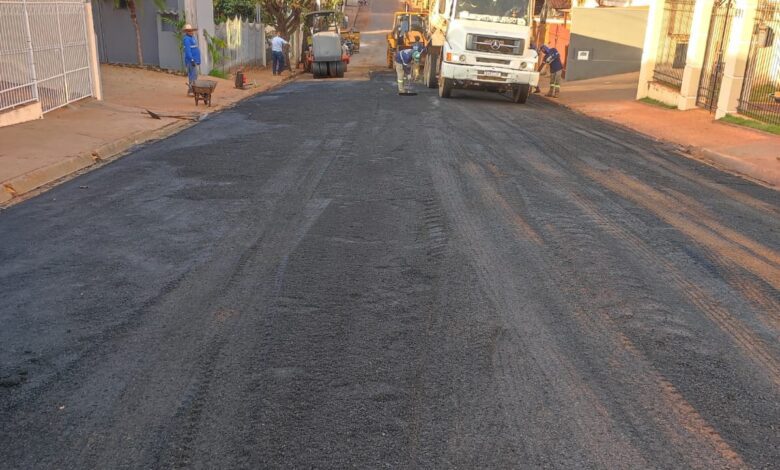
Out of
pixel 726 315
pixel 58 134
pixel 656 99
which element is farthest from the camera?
pixel 656 99

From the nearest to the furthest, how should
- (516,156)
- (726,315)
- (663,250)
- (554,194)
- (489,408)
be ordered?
1. (489,408)
2. (726,315)
3. (663,250)
4. (554,194)
5. (516,156)

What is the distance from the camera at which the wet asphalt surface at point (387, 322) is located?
143 inches

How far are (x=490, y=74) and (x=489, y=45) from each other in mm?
777

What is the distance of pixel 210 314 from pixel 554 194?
17.0 ft

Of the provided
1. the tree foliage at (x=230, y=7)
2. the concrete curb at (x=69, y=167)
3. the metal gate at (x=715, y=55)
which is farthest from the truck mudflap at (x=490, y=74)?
the tree foliage at (x=230, y=7)

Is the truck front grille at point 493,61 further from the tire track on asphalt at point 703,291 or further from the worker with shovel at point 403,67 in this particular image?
the tire track on asphalt at point 703,291

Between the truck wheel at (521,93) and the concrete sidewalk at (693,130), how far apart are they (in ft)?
6.14

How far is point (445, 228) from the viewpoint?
7242 mm

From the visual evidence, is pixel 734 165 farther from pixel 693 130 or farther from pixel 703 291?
pixel 703 291

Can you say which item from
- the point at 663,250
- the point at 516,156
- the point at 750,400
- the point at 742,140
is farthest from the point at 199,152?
the point at 742,140

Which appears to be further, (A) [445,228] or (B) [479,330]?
(A) [445,228]

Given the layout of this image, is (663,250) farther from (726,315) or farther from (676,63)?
(676,63)

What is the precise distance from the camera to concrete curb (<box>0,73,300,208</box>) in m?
8.89

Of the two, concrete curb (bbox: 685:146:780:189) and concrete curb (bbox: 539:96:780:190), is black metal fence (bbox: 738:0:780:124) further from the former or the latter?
concrete curb (bbox: 685:146:780:189)
